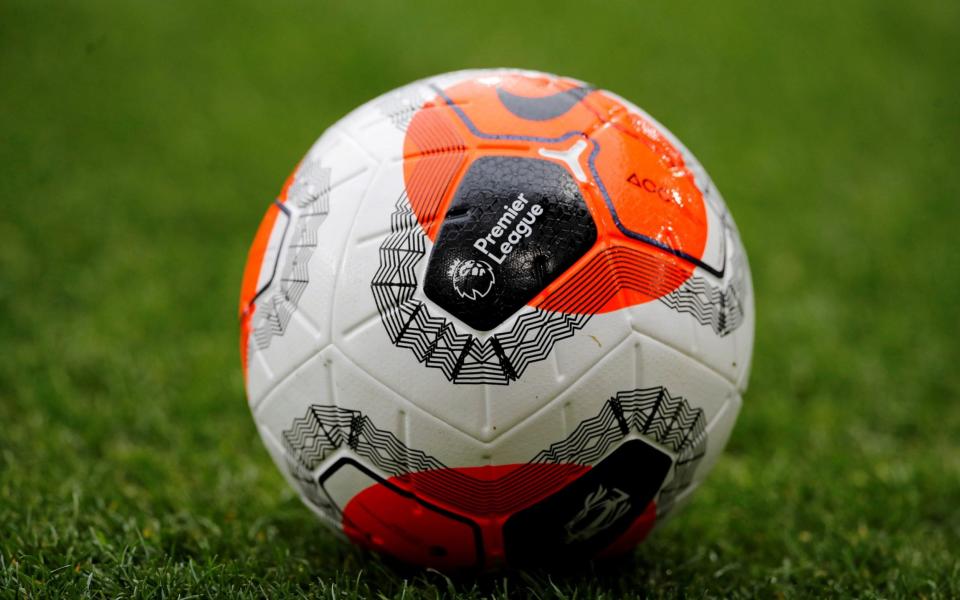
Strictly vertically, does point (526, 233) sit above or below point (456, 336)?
above

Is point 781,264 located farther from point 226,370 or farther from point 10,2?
point 10,2

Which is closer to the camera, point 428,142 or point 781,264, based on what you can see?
point 428,142

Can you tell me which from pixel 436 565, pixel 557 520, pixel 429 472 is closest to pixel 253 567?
pixel 436 565

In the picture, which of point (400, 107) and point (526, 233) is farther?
point (400, 107)

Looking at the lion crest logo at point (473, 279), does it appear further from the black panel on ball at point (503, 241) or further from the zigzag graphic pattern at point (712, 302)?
the zigzag graphic pattern at point (712, 302)

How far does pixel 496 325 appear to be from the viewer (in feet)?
6.81

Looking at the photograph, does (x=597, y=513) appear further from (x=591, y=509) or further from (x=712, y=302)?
(x=712, y=302)

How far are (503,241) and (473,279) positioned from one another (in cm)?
11

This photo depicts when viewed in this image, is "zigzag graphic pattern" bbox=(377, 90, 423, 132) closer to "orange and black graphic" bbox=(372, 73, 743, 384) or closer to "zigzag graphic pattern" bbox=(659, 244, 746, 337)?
"orange and black graphic" bbox=(372, 73, 743, 384)

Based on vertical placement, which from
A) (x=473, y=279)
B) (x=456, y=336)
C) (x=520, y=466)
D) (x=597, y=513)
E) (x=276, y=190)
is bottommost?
Answer: (x=276, y=190)

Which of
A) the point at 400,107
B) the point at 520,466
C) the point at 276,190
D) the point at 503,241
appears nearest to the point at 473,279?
the point at 503,241

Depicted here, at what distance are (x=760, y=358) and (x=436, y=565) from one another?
7.71ft

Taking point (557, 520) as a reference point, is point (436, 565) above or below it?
below

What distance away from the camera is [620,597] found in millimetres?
2500
